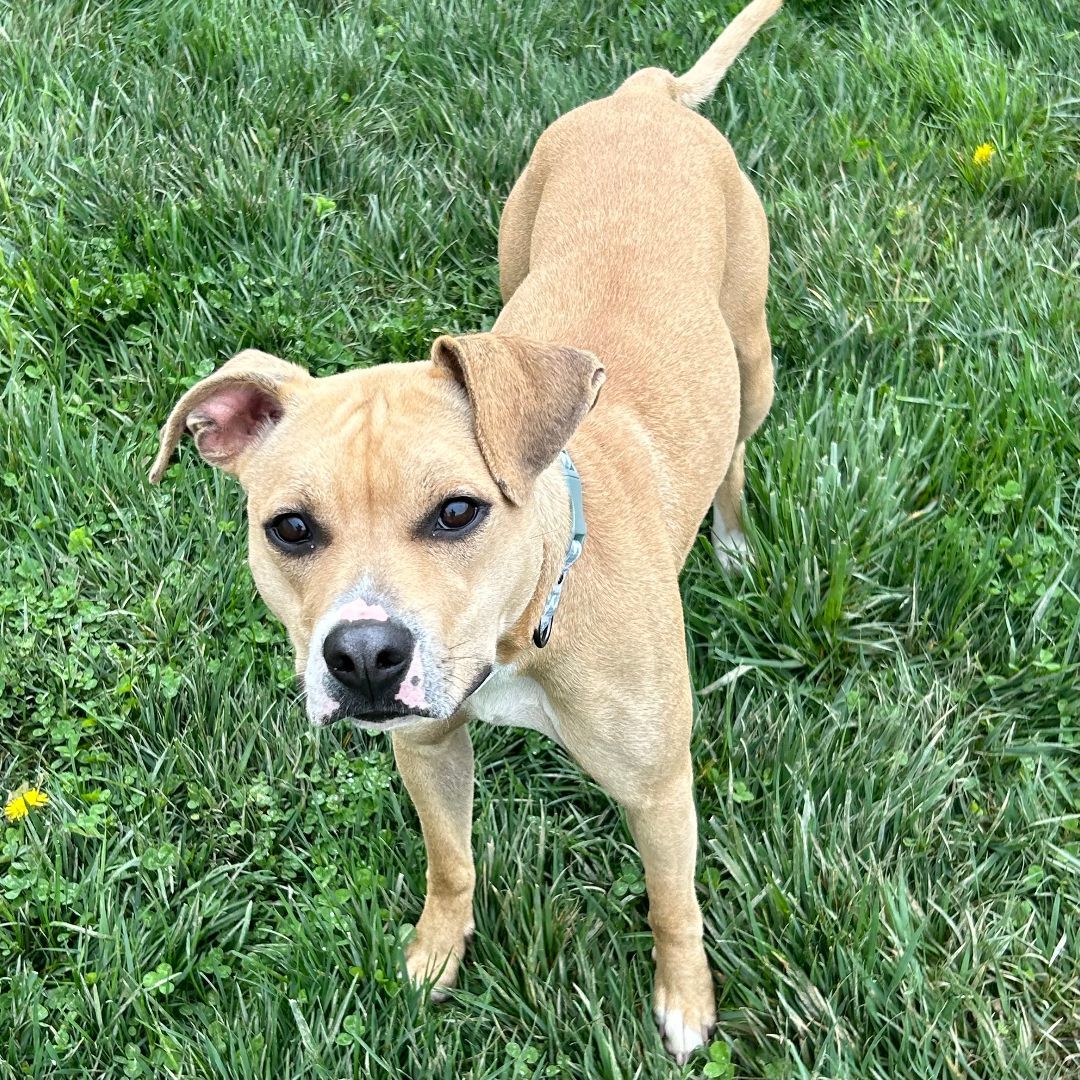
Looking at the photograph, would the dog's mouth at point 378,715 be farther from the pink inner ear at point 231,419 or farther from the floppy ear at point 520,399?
the pink inner ear at point 231,419

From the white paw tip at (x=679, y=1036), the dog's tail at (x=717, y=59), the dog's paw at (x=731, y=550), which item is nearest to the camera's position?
the white paw tip at (x=679, y=1036)

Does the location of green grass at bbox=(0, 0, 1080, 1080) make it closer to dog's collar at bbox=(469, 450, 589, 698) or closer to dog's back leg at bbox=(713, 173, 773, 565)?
dog's back leg at bbox=(713, 173, 773, 565)

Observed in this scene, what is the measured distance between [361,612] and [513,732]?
1.61 metres

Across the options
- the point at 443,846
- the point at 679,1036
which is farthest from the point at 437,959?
the point at 679,1036

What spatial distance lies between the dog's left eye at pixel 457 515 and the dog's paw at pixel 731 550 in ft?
5.43

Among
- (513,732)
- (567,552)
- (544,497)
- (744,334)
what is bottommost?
(513,732)

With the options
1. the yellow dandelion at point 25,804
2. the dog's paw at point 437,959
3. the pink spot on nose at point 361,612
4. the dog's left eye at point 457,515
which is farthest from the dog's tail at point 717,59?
Answer: the yellow dandelion at point 25,804

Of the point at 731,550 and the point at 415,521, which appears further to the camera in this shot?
the point at 731,550

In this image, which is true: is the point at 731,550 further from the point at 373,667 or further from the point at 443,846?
the point at 373,667

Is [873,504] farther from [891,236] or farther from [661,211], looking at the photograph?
[891,236]

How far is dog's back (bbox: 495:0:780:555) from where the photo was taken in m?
3.39

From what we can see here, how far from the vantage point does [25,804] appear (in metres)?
3.41

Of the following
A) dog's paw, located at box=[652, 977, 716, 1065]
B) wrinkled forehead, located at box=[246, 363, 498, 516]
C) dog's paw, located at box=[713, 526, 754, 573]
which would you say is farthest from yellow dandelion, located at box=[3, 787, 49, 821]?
dog's paw, located at box=[713, 526, 754, 573]

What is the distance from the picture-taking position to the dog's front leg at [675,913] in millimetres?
2918
